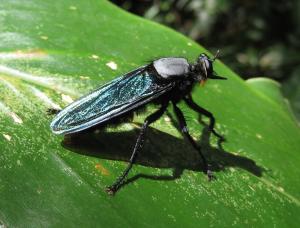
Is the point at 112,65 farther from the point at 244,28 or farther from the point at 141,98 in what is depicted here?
the point at 244,28

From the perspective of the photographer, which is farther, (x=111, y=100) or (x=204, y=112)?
(x=204, y=112)

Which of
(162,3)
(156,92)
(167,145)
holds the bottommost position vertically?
(162,3)

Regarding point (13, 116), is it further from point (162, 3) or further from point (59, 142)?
point (162, 3)

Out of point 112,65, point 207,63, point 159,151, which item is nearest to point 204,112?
point 207,63

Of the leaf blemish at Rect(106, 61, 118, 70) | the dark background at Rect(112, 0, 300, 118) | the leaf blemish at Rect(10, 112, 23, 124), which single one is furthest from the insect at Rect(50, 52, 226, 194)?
the dark background at Rect(112, 0, 300, 118)

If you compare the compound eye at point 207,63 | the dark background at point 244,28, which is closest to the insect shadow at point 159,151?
the compound eye at point 207,63

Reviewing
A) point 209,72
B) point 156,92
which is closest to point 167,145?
point 156,92
